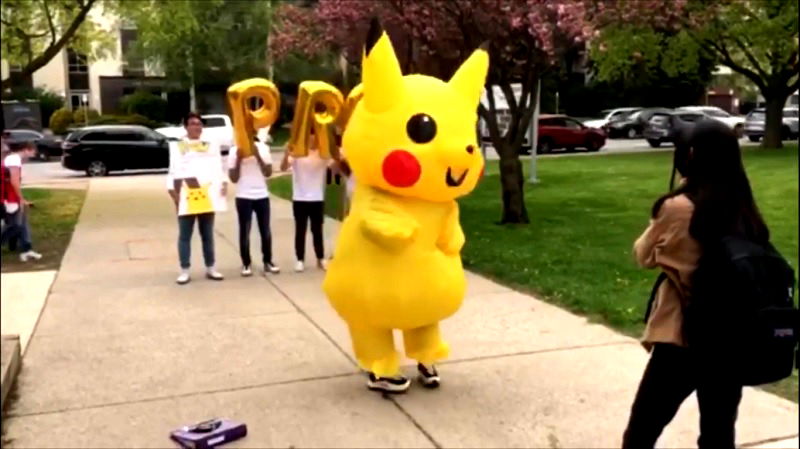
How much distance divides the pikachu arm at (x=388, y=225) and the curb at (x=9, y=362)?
89.3 inches

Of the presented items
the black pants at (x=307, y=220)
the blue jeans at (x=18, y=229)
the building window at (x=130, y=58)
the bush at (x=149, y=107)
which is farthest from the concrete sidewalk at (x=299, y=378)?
the building window at (x=130, y=58)

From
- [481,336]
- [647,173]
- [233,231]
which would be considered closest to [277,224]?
[233,231]

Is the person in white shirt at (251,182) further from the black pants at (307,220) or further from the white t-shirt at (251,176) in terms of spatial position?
the black pants at (307,220)

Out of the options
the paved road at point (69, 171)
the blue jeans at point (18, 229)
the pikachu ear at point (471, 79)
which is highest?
the pikachu ear at point (471, 79)

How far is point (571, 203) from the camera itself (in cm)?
1515

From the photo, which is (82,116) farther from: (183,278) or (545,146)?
(183,278)

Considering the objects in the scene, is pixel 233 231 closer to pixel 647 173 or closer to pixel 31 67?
pixel 31 67

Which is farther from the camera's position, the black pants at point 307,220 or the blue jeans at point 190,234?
the black pants at point 307,220

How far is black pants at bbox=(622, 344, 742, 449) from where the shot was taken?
3324 mm

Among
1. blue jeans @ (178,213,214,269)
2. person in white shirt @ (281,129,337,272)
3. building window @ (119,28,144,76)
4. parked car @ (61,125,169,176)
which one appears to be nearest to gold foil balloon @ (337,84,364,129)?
person in white shirt @ (281,129,337,272)

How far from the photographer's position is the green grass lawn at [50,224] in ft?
33.2

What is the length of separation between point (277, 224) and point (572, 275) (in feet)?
19.6

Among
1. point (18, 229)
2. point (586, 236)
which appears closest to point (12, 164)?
point (18, 229)

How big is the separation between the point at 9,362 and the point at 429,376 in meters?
2.66
